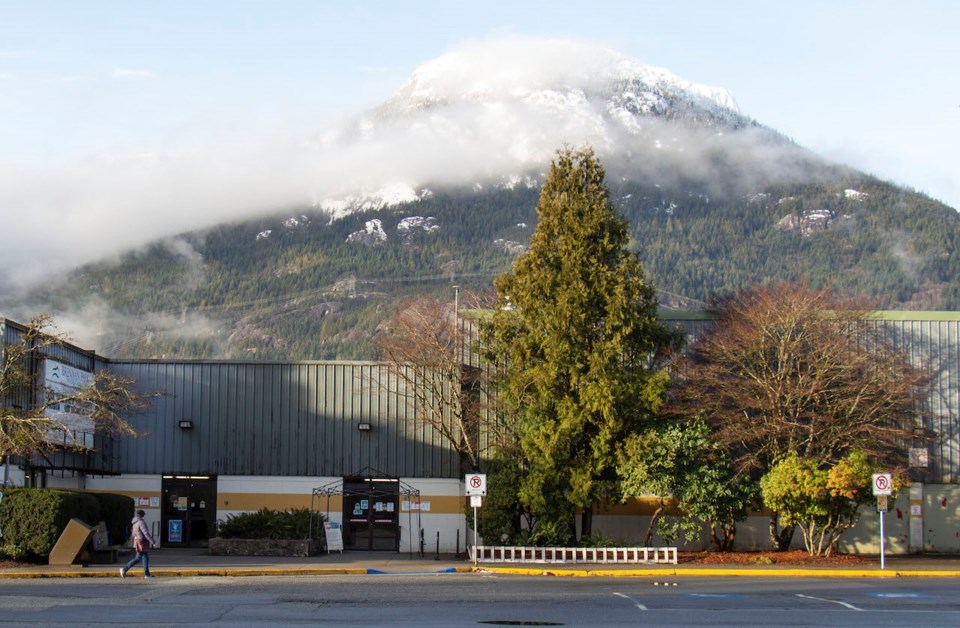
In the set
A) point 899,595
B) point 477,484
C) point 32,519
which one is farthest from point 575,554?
point 32,519

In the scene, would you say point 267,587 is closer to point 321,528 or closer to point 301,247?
point 321,528

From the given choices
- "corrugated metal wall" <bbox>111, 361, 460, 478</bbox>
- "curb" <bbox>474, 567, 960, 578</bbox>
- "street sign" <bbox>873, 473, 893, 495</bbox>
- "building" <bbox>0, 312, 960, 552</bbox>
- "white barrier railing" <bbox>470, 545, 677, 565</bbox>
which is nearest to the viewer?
"curb" <bbox>474, 567, 960, 578</bbox>

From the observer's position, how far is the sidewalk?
94.8ft

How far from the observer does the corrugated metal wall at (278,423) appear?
41.1 m

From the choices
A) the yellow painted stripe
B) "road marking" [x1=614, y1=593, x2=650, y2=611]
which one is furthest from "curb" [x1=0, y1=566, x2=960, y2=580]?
the yellow painted stripe

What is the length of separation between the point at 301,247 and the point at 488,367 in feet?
430

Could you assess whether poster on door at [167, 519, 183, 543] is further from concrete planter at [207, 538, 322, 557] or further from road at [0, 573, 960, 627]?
road at [0, 573, 960, 627]

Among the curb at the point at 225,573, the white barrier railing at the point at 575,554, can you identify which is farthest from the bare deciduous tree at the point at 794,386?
the curb at the point at 225,573

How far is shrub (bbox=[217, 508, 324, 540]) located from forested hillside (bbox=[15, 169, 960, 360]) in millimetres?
85983

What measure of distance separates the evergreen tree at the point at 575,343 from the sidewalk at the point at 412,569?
3320 millimetres

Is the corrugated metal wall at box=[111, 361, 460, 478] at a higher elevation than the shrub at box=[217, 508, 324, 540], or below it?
higher

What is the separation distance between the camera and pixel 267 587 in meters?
24.8

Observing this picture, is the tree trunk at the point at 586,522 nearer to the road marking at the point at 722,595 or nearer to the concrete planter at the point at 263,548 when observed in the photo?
the concrete planter at the point at 263,548

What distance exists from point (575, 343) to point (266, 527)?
1208 cm
